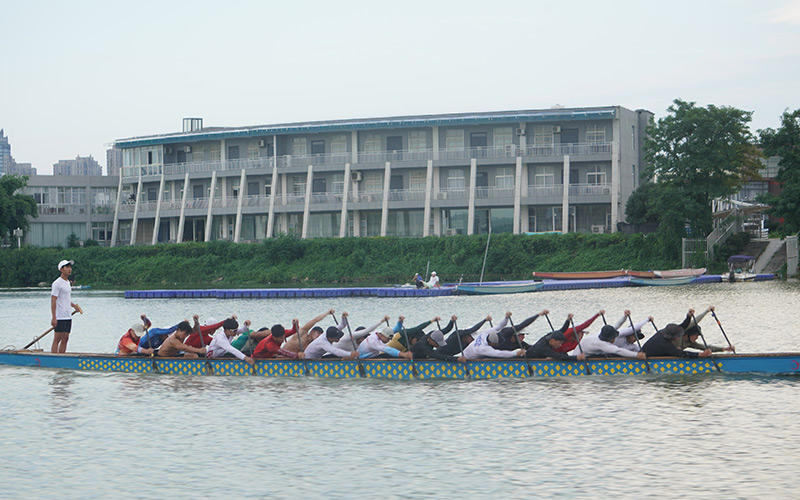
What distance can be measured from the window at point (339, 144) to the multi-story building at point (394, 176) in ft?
0.28

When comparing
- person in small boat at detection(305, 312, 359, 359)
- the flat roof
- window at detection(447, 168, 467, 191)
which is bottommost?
person in small boat at detection(305, 312, 359, 359)

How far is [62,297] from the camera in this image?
78.2ft

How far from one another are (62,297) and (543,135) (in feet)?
182

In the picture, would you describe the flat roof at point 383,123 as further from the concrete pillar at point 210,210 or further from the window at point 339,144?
the concrete pillar at point 210,210

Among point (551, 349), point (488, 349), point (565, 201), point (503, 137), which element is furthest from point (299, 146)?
point (551, 349)

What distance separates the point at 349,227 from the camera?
79.5 meters

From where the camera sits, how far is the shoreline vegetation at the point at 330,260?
214 feet

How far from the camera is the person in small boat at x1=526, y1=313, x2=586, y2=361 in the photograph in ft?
71.2

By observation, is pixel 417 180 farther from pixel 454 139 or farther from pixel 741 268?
pixel 741 268

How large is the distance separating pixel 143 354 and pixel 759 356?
14834mm

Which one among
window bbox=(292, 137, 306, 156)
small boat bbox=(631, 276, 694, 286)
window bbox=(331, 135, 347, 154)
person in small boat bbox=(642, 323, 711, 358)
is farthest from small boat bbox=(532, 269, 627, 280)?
person in small boat bbox=(642, 323, 711, 358)

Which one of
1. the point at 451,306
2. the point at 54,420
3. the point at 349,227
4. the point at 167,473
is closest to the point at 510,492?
the point at 167,473

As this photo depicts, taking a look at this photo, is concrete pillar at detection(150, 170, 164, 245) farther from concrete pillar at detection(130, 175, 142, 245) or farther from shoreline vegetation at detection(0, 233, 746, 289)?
shoreline vegetation at detection(0, 233, 746, 289)

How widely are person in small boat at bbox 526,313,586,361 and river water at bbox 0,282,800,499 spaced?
28.1 inches
